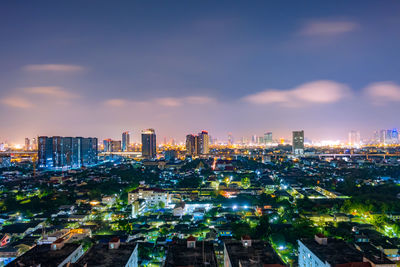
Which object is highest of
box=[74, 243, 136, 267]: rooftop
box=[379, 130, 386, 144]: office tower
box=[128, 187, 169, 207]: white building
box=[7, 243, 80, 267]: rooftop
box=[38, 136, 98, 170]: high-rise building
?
box=[379, 130, 386, 144]: office tower

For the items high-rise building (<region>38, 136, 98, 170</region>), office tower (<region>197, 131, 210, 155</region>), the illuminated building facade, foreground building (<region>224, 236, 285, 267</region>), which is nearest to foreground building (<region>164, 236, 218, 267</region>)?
foreground building (<region>224, 236, 285, 267</region>)

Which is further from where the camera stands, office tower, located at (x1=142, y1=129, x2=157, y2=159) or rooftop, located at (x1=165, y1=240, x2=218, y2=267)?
office tower, located at (x1=142, y1=129, x2=157, y2=159)

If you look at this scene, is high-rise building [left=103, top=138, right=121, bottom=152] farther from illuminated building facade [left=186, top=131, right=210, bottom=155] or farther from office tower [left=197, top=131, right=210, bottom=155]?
office tower [left=197, top=131, right=210, bottom=155]

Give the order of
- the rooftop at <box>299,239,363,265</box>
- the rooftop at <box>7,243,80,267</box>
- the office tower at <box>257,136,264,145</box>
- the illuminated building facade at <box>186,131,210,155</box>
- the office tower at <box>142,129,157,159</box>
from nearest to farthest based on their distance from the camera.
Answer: the rooftop at <box>299,239,363,265</box> < the rooftop at <box>7,243,80,267</box> < the office tower at <box>142,129,157,159</box> < the illuminated building facade at <box>186,131,210,155</box> < the office tower at <box>257,136,264,145</box>

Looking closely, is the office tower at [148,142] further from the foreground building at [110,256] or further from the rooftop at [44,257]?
the foreground building at [110,256]

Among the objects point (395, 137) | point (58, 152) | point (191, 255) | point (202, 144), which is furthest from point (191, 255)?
point (395, 137)

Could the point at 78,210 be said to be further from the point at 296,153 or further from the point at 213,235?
the point at 296,153

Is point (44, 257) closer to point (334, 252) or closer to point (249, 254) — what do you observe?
point (249, 254)
